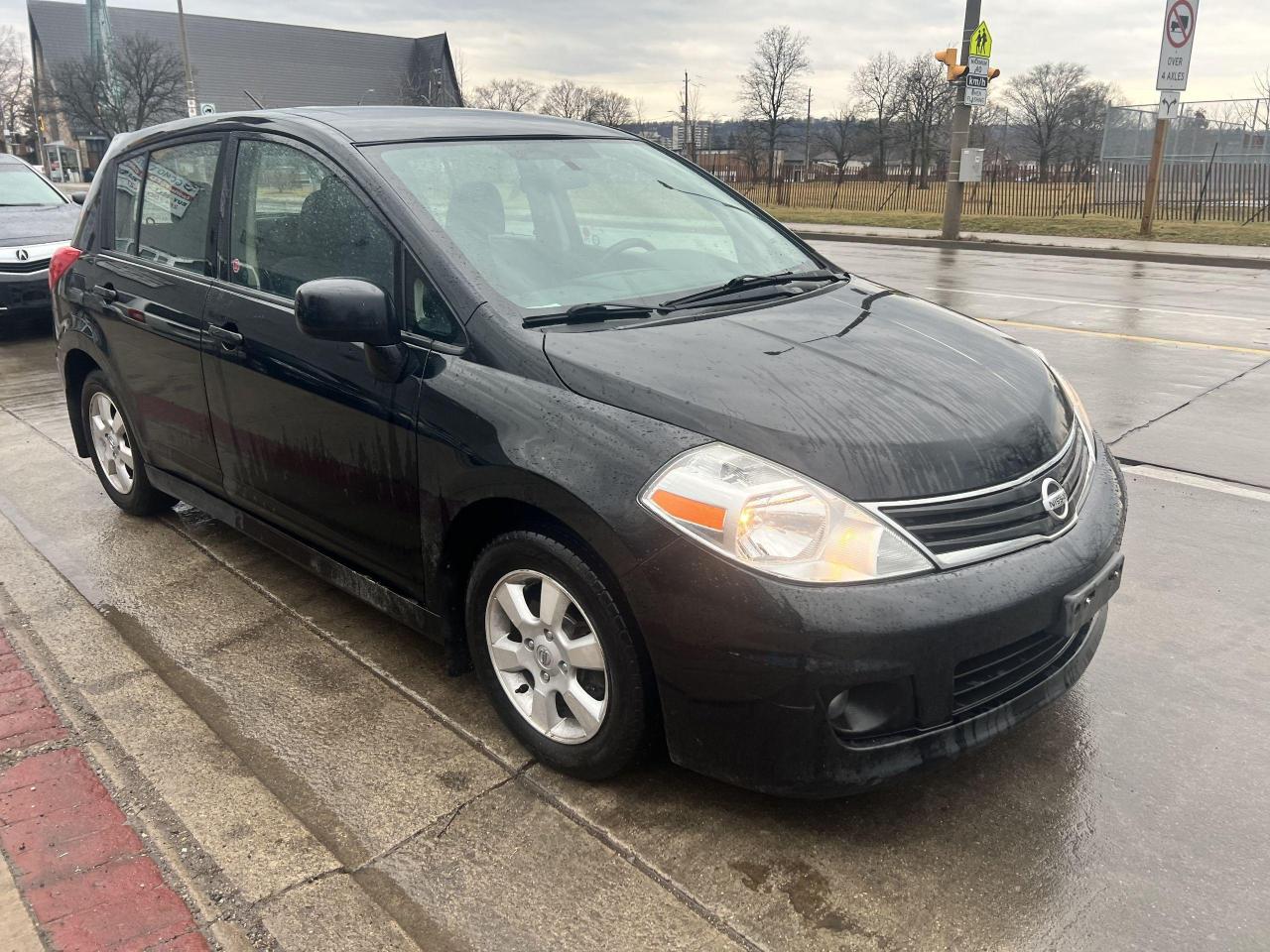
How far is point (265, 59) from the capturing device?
252ft

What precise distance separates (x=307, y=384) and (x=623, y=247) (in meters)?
1.13

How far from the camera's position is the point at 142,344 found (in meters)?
4.29

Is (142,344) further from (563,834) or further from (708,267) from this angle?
(563,834)

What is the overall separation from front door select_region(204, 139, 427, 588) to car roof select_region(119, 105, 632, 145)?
13 cm

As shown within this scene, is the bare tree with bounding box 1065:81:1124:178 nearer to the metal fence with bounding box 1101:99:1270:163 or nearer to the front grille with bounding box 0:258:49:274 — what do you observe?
the metal fence with bounding box 1101:99:1270:163

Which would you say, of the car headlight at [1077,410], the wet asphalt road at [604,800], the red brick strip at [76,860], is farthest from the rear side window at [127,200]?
the car headlight at [1077,410]

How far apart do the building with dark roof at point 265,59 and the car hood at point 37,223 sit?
58.3 meters

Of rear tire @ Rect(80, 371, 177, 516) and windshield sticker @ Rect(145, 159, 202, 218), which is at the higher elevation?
windshield sticker @ Rect(145, 159, 202, 218)

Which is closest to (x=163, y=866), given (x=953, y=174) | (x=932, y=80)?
(x=953, y=174)

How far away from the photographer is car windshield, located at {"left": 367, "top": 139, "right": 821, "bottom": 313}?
3113 mm

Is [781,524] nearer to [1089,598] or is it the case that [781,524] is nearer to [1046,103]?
[1089,598]

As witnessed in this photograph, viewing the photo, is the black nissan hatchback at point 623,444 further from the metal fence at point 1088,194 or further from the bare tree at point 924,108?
the bare tree at point 924,108

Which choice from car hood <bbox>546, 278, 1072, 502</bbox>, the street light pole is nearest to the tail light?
car hood <bbox>546, 278, 1072, 502</bbox>

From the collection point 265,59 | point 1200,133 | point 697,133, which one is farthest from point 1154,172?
point 265,59
